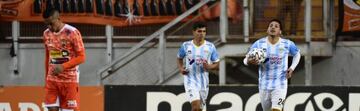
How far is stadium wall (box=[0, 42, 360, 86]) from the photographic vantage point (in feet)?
60.5

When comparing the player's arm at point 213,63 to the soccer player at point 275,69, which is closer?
the soccer player at point 275,69

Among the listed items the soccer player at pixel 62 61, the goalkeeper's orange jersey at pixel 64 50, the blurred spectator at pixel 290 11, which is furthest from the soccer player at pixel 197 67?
the blurred spectator at pixel 290 11

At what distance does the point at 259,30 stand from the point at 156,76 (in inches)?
91.8

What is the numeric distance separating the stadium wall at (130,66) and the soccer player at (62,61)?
610 centimetres

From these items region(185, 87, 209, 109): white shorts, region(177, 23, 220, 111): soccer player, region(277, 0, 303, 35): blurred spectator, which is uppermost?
region(277, 0, 303, 35): blurred spectator

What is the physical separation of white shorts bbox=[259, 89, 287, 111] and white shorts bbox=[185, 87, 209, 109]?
70.2 inches

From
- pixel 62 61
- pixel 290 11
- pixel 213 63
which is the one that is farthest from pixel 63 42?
pixel 290 11

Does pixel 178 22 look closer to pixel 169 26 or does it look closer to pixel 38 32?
pixel 169 26

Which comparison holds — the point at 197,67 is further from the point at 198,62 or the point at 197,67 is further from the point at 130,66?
the point at 130,66

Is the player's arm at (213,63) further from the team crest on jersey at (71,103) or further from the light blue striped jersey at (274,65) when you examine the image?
the team crest on jersey at (71,103)

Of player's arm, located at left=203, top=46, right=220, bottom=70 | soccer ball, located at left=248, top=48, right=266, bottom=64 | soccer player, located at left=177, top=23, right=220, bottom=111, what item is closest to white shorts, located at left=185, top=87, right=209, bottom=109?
soccer player, located at left=177, top=23, right=220, bottom=111

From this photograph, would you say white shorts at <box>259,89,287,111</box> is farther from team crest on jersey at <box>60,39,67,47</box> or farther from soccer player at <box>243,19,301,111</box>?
team crest on jersey at <box>60,39,67,47</box>

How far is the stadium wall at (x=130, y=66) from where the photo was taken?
18.5 metres

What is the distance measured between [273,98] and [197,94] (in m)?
1.98
